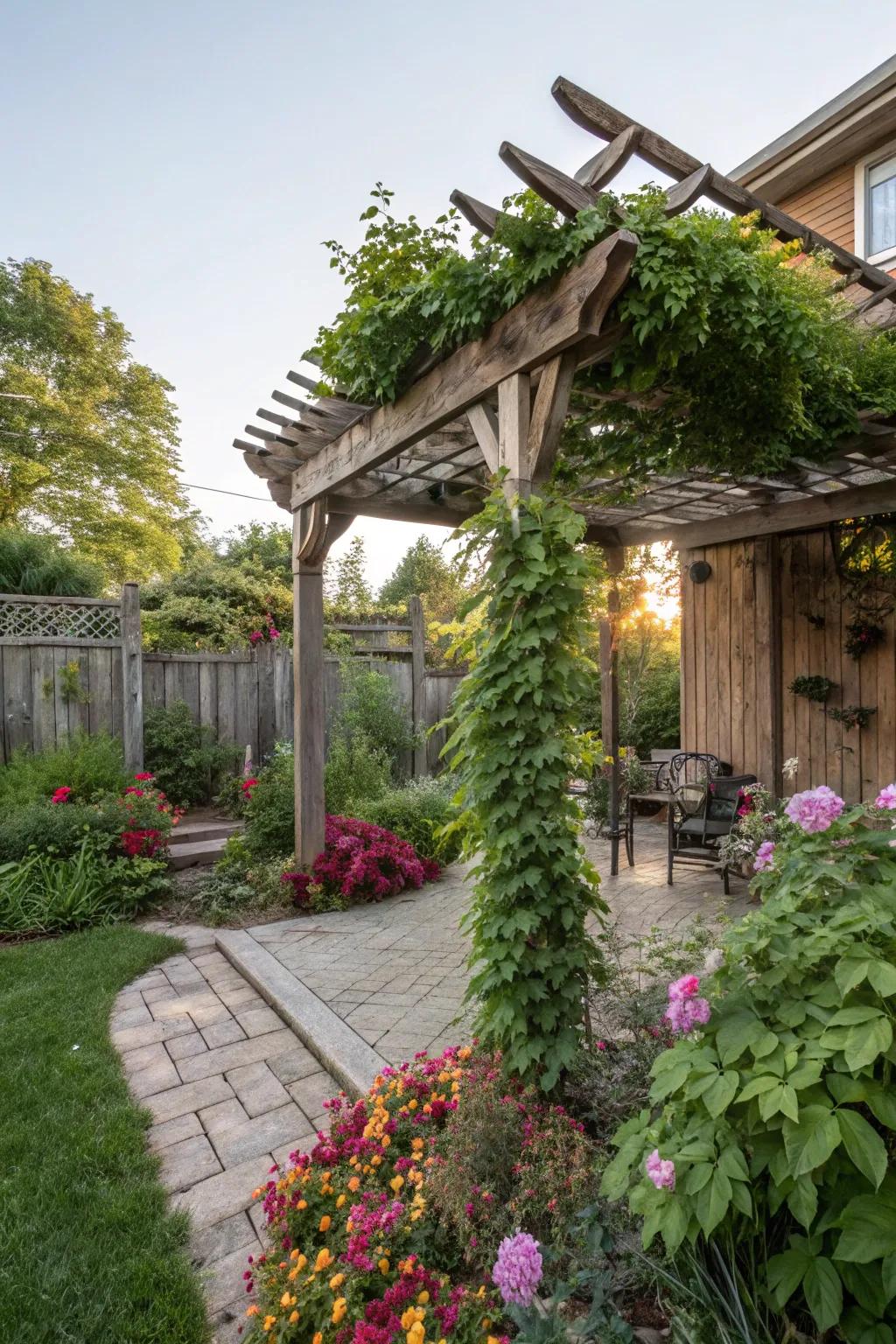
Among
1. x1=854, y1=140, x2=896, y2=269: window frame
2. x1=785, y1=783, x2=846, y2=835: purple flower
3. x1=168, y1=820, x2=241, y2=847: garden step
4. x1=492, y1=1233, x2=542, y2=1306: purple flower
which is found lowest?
x1=168, y1=820, x2=241, y2=847: garden step

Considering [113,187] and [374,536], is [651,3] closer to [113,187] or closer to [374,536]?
[113,187]

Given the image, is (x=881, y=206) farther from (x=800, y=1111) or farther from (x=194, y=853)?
(x=194, y=853)

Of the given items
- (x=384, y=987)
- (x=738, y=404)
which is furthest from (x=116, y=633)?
(x=738, y=404)

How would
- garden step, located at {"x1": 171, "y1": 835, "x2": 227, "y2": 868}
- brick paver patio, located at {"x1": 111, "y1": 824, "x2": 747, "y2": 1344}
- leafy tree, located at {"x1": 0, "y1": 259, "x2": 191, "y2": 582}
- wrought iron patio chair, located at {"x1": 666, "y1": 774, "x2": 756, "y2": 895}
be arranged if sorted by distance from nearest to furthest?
brick paver patio, located at {"x1": 111, "y1": 824, "x2": 747, "y2": 1344}
wrought iron patio chair, located at {"x1": 666, "y1": 774, "x2": 756, "y2": 895}
garden step, located at {"x1": 171, "y1": 835, "x2": 227, "y2": 868}
leafy tree, located at {"x1": 0, "y1": 259, "x2": 191, "y2": 582}

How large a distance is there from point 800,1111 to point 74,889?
4328 millimetres

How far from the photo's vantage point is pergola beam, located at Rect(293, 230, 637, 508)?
2.05 meters

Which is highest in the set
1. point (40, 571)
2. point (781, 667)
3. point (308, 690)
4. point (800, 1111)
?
point (40, 571)

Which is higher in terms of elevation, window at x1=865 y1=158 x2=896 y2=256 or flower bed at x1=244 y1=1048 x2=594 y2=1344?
window at x1=865 y1=158 x2=896 y2=256

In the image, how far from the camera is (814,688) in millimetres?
5121

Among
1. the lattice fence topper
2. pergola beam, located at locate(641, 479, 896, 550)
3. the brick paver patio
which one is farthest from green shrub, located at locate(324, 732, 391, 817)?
pergola beam, located at locate(641, 479, 896, 550)

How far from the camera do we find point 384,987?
3.23 meters

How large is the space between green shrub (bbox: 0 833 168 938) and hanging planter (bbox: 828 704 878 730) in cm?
490

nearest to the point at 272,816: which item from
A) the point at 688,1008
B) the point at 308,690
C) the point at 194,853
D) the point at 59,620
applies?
the point at 194,853

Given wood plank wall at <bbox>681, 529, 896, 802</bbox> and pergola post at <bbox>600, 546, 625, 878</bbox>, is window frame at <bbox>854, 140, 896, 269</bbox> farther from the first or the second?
pergola post at <bbox>600, 546, 625, 878</bbox>
